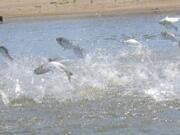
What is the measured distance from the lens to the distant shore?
4503 cm

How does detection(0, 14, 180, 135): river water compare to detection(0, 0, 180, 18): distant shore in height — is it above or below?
above

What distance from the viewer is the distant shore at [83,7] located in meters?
45.0

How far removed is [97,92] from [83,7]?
107 ft

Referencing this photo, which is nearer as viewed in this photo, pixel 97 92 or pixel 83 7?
pixel 97 92

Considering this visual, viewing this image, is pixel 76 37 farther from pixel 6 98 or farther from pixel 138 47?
pixel 6 98

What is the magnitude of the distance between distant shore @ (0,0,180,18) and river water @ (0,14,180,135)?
17143 mm

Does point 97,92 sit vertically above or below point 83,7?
above

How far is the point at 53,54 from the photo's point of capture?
24125 mm

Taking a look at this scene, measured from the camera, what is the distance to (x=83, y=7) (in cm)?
4772

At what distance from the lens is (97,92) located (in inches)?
606

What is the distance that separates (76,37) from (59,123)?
18125 mm

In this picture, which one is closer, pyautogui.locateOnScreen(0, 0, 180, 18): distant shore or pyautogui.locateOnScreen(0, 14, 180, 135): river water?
pyautogui.locateOnScreen(0, 14, 180, 135): river water

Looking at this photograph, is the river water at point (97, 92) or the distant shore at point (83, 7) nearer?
the river water at point (97, 92)

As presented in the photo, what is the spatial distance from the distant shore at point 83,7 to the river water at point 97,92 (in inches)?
675
